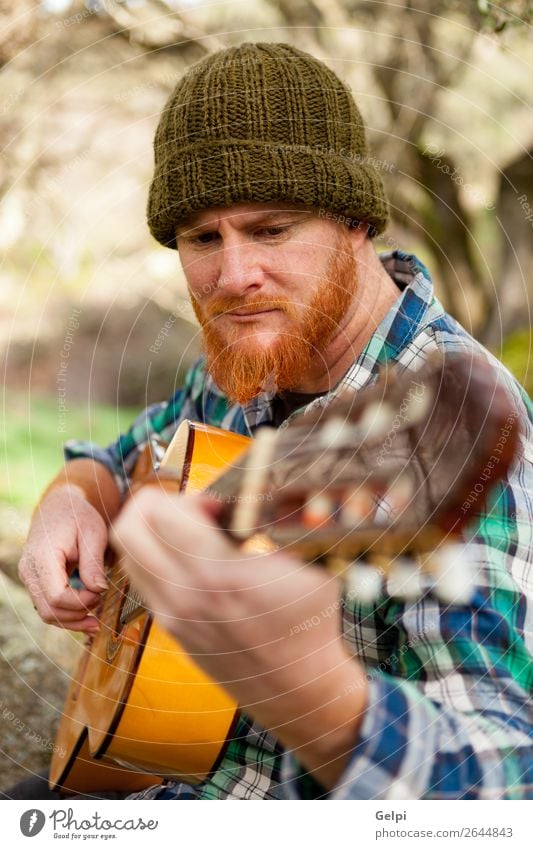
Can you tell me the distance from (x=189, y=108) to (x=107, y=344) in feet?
8.12

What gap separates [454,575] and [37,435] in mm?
2525

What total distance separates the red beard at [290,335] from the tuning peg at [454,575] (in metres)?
0.38

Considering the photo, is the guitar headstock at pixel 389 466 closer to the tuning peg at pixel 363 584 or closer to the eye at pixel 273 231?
the tuning peg at pixel 363 584

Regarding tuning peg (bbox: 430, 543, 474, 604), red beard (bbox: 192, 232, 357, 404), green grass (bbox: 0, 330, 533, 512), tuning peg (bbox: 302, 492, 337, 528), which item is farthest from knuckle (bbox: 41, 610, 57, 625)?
green grass (bbox: 0, 330, 533, 512)

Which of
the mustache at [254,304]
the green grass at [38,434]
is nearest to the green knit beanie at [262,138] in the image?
the mustache at [254,304]

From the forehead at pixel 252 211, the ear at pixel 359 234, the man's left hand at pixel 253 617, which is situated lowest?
the man's left hand at pixel 253 617

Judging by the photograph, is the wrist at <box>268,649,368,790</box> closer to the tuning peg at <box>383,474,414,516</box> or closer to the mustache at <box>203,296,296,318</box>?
the tuning peg at <box>383,474,414,516</box>

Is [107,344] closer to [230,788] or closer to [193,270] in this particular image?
[193,270]

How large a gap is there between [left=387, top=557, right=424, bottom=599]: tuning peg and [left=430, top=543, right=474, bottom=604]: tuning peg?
0.07ft

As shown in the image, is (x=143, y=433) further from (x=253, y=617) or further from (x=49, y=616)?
(x=253, y=617)

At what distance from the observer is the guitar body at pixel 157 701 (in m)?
0.80

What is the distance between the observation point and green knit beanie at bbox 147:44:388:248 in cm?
90

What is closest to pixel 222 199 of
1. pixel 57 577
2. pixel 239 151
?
pixel 239 151

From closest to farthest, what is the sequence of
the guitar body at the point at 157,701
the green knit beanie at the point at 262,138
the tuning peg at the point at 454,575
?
the tuning peg at the point at 454,575 < the guitar body at the point at 157,701 < the green knit beanie at the point at 262,138
